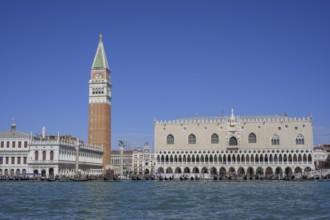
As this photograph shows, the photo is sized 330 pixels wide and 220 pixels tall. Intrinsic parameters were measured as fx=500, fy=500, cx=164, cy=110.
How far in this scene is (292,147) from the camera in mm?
64562

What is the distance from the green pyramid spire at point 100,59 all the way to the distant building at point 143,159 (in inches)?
1273

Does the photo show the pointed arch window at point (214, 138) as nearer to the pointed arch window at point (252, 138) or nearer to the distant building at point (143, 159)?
the pointed arch window at point (252, 138)

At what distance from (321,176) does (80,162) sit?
3227 cm

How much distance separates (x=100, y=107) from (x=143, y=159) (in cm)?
3293

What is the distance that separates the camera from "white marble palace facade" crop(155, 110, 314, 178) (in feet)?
212

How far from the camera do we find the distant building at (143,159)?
109062 mm

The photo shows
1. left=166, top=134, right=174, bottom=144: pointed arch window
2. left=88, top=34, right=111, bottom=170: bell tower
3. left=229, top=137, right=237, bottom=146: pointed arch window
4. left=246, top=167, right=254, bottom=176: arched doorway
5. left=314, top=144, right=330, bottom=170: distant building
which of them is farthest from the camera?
left=314, top=144, right=330, bottom=170: distant building

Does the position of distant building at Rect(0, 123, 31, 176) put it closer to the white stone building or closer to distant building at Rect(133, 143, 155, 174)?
the white stone building

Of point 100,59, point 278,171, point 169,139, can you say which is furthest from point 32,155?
point 278,171

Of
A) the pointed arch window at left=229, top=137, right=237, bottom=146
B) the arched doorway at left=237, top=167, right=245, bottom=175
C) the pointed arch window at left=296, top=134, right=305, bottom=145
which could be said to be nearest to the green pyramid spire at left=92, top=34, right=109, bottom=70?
the pointed arch window at left=229, top=137, right=237, bottom=146

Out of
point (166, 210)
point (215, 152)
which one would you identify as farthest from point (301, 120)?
point (166, 210)

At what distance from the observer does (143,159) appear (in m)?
110

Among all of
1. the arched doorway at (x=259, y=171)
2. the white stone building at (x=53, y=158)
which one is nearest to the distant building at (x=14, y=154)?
the white stone building at (x=53, y=158)

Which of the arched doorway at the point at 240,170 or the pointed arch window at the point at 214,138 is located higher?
the pointed arch window at the point at 214,138
